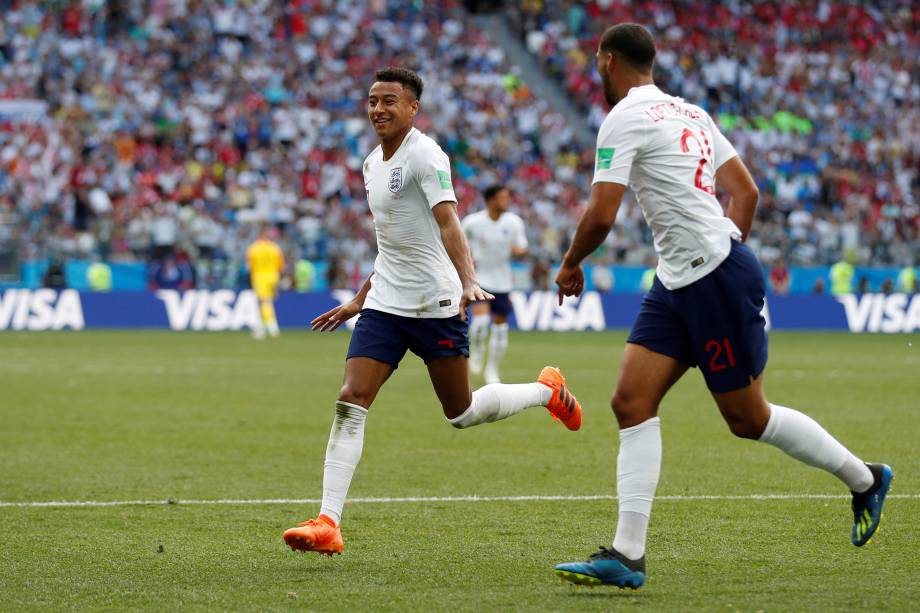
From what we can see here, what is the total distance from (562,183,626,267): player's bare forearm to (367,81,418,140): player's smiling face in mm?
1745

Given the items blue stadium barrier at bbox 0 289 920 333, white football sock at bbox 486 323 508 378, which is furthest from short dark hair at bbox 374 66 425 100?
blue stadium barrier at bbox 0 289 920 333

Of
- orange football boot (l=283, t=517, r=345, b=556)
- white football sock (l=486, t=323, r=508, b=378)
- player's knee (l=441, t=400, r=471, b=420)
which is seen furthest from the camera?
white football sock (l=486, t=323, r=508, b=378)

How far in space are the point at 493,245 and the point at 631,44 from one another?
13448 mm

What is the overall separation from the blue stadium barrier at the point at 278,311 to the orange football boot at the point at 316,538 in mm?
25006

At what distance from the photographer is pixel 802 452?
21.1 ft

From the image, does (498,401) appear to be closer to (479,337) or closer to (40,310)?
(479,337)

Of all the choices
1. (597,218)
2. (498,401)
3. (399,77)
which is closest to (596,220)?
(597,218)

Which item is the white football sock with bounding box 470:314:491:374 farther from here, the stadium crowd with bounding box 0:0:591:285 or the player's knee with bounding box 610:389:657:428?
the player's knee with bounding box 610:389:657:428

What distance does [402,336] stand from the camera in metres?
7.57

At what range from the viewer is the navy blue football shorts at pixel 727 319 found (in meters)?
6.16

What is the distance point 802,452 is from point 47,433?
330 inches

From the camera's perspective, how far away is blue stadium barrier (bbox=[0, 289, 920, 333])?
31.9 meters

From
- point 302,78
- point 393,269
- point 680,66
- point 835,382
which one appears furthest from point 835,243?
point 393,269

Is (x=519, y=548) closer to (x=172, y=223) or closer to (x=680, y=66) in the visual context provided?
(x=172, y=223)
